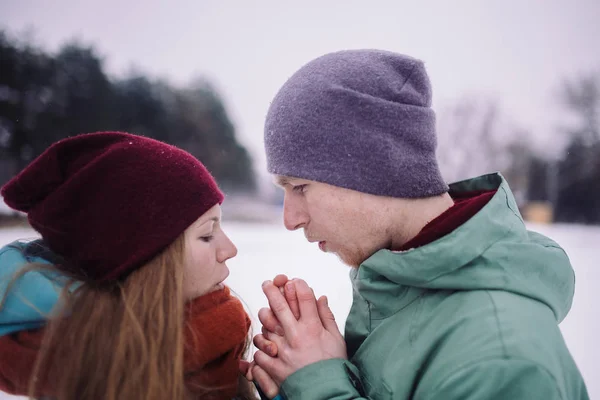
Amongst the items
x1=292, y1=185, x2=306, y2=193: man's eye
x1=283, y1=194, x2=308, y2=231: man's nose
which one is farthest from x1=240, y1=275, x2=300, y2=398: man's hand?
x1=292, y1=185, x2=306, y2=193: man's eye

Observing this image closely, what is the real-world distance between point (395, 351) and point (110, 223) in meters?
0.94

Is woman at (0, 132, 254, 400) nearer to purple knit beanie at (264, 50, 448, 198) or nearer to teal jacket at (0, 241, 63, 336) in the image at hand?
teal jacket at (0, 241, 63, 336)

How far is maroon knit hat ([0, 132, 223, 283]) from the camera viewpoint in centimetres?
127

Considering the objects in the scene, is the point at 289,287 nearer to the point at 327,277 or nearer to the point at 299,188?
the point at 299,188

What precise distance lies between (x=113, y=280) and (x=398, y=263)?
882mm

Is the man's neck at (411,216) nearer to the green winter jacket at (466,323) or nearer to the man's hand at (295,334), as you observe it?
the green winter jacket at (466,323)

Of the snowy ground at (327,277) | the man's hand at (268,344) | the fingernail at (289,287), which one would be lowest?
the snowy ground at (327,277)

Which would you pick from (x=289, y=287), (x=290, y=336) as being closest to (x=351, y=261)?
(x=289, y=287)

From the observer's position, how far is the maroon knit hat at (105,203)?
1.27 meters

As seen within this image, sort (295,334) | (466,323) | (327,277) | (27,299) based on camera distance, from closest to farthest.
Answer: (466,323), (27,299), (295,334), (327,277)

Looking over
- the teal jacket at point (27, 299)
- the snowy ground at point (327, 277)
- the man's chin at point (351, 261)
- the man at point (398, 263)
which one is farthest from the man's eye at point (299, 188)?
the snowy ground at point (327, 277)

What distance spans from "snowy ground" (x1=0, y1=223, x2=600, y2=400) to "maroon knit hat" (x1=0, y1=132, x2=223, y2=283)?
2.80 ft

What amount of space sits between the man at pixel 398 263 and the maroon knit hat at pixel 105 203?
40 centimetres

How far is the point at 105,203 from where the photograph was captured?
1261 mm
